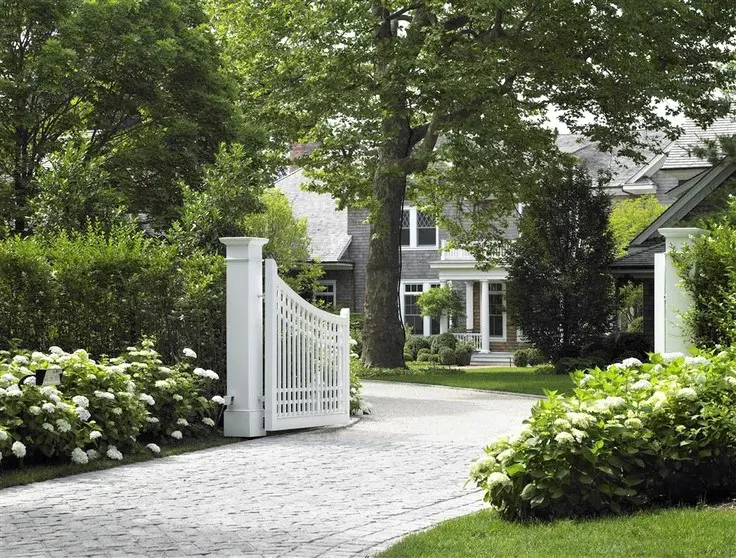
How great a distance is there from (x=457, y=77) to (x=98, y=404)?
48.5 ft

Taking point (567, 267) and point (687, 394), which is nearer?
point (687, 394)

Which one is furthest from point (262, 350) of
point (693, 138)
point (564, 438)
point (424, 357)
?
point (424, 357)

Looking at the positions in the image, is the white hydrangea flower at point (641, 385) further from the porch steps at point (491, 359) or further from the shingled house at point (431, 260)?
the shingled house at point (431, 260)

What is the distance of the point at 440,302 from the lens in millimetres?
41438

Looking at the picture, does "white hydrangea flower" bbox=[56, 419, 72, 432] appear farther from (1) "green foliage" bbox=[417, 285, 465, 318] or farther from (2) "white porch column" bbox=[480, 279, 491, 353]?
(2) "white porch column" bbox=[480, 279, 491, 353]

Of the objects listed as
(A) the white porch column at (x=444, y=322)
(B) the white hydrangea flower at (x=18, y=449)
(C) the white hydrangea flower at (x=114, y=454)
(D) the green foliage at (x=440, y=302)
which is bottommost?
(C) the white hydrangea flower at (x=114, y=454)

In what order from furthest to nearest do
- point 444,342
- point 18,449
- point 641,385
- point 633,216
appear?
1. point 444,342
2. point 633,216
3. point 18,449
4. point 641,385

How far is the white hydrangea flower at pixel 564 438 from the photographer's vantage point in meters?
7.44

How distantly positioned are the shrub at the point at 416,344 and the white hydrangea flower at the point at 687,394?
3319cm

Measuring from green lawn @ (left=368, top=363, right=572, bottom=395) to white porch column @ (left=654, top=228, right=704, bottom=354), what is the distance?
9766 mm

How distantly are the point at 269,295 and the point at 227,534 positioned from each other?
6080 millimetres

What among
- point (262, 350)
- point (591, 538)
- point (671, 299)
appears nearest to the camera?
point (591, 538)

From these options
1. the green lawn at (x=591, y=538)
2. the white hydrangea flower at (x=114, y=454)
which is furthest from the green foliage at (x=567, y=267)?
the green lawn at (x=591, y=538)

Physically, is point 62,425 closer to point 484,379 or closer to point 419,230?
point 484,379
